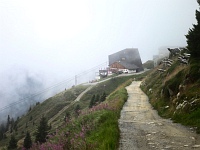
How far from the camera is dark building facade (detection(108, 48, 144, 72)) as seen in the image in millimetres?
131000

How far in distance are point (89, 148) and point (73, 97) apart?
350 ft

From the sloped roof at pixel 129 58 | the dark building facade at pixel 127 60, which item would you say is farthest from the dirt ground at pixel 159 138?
the sloped roof at pixel 129 58

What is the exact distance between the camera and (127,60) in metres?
145

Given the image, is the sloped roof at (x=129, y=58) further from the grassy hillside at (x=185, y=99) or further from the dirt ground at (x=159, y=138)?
the dirt ground at (x=159, y=138)

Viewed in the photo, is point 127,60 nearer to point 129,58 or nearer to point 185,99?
point 129,58

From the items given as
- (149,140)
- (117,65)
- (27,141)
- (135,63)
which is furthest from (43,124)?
(135,63)

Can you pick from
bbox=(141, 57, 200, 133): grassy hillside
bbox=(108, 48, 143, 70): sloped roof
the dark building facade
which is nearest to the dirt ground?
bbox=(141, 57, 200, 133): grassy hillside

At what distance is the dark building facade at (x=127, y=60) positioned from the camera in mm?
131000

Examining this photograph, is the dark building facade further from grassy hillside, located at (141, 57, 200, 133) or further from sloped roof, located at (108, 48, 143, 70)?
grassy hillside, located at (141, 57, 200, 133)

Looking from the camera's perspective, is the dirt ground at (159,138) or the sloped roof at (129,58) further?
the sloped roof at (129,58)

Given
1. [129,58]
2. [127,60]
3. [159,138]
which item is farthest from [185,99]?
[129,58]

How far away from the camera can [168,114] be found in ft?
64.4

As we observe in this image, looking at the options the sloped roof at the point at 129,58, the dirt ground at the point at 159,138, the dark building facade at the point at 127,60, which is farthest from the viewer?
the sloped roof at the point at 129,58

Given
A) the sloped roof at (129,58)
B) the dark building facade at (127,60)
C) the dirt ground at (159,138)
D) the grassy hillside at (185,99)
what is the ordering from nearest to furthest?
the dirt ground at (159,138) → the grassy hillside at (185,99) → the dark building facade at (127,60) → the sloped roof at (129,58)
